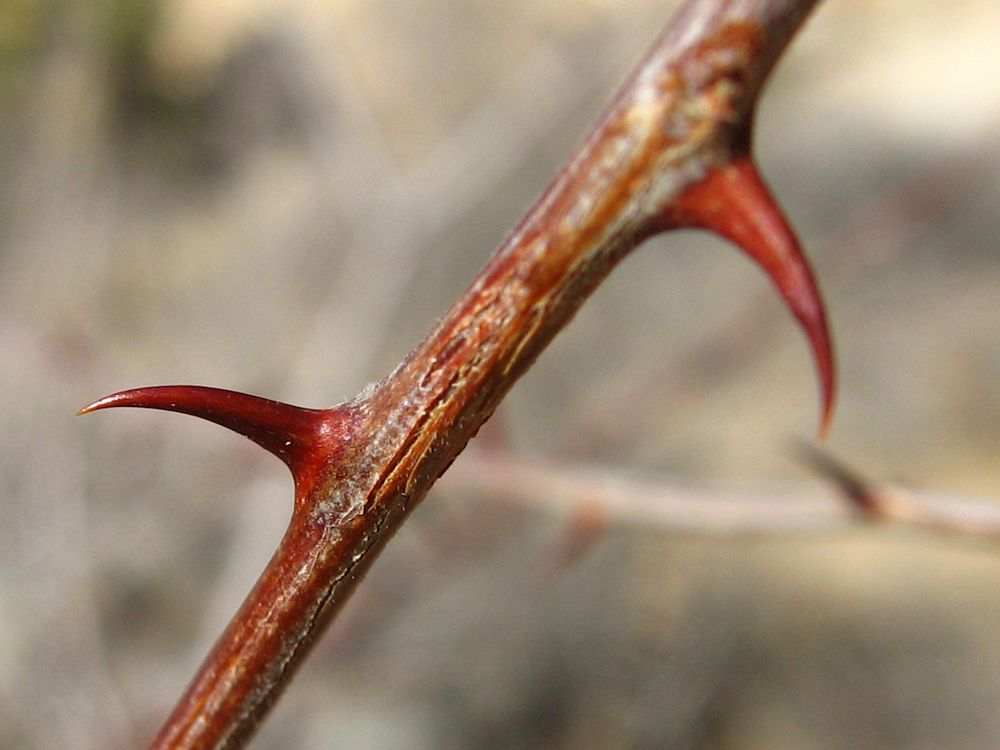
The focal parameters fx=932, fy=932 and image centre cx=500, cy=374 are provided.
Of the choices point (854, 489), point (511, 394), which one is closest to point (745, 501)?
point (854, 489)

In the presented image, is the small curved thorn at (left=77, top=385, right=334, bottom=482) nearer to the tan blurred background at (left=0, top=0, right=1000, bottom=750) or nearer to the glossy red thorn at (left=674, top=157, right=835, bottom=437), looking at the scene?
the glossy red thorn at (left=674, top=157, right=835, bottom=437)

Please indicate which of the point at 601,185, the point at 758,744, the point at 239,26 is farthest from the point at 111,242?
the point at 601,185

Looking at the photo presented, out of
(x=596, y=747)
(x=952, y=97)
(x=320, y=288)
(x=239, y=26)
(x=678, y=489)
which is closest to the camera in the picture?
(x=678, y=489)

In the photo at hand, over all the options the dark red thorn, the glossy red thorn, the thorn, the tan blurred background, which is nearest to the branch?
the thorn

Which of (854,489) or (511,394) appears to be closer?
(854,489)

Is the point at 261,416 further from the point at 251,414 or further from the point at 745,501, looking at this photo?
the point at 745,501

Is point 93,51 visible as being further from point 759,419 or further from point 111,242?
point 759,419
